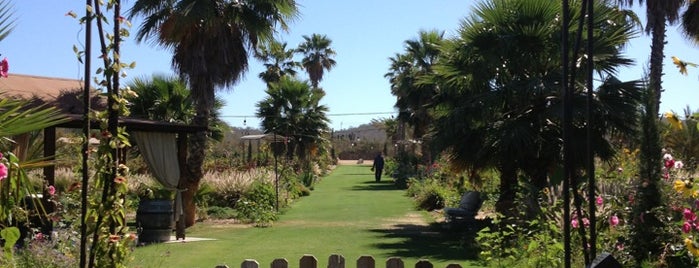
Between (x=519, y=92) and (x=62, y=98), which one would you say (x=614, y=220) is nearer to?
(x=519, y=92)

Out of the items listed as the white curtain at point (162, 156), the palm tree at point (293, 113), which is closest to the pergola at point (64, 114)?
the white curtain at point (162, 156)

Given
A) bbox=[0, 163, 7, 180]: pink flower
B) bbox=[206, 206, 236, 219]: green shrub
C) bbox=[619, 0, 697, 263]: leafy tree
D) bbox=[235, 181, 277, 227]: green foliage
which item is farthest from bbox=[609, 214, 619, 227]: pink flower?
bbox=[206, 206, 236, 219]: green shrub

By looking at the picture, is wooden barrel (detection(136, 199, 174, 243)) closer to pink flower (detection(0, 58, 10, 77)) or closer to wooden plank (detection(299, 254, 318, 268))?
wooden plank (detection(299, 254, 318, 268))

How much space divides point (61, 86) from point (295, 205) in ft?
25.9

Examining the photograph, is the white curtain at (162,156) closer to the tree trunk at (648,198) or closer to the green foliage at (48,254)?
the green foliage at (48,254)

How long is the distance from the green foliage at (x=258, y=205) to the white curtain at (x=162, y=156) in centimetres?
305

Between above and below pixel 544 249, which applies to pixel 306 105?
above

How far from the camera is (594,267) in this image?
2094 mm

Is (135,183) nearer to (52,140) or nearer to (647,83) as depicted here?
(52,140)

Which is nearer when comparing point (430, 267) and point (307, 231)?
point (430, 267)

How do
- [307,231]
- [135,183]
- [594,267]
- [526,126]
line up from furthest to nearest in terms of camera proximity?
[135,183], [307,231], [526,126], [594,267]

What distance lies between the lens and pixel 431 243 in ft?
42.2

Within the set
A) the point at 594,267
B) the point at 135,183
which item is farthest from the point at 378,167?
the point at 594,267

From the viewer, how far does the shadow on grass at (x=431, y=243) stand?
1119 centimetres
